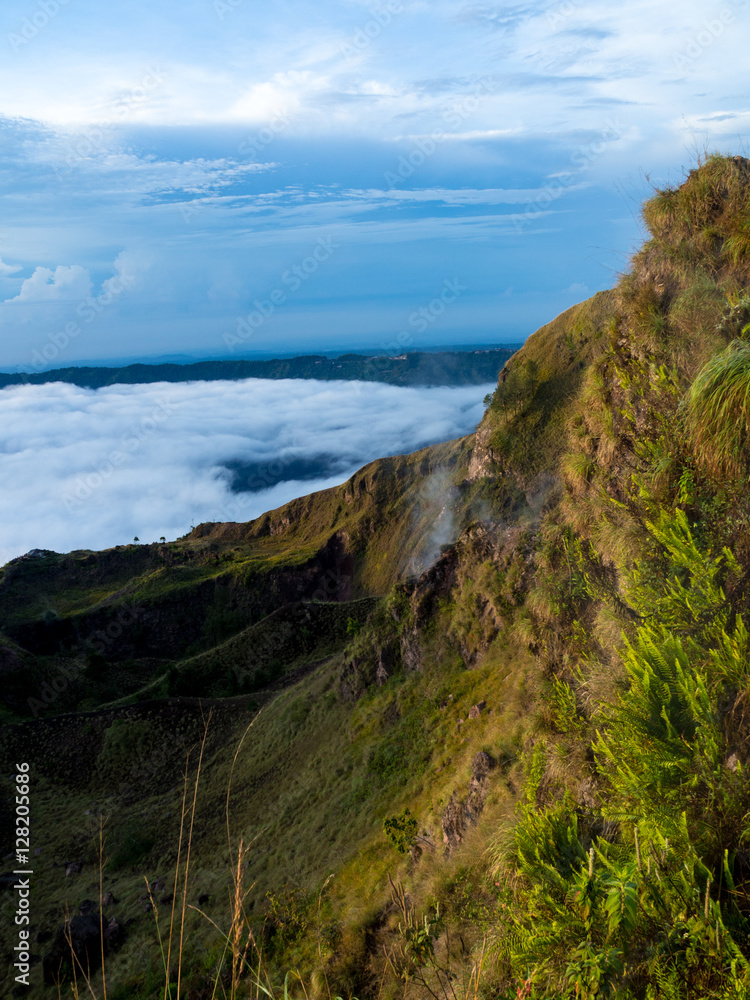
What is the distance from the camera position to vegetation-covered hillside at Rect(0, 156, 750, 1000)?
166 inches

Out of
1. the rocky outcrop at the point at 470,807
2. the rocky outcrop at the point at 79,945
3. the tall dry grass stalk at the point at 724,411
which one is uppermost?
the tall dry grass stalk at the point at 724,411

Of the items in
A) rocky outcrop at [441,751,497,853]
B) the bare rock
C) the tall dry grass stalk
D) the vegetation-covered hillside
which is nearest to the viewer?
the vegetation-covered hillside

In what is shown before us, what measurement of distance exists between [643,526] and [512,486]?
17.7 m

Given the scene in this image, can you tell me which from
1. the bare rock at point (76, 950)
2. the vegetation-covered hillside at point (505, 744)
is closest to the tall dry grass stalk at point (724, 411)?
the vegetation-covered hillside at point (505, 744)

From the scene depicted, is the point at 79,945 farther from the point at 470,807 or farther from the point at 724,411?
the point at 724,411

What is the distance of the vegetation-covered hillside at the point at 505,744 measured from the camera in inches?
166

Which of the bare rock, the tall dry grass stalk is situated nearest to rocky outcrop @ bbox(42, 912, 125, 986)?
the bare rock

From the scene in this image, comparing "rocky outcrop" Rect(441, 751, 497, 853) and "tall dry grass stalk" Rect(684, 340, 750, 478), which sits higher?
"tall dry grass stalk" Rect(684, 340, 750, 478)

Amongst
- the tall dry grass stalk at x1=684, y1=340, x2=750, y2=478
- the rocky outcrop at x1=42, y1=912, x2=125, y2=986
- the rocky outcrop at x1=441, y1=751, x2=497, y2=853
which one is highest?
the tall dry grass stalk at x1=684, y1=340, x2=750, y2=478

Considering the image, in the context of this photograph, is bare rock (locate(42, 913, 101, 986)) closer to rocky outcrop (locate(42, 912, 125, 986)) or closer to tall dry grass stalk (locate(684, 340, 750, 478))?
rocky outcrop (locate(42, 912, 125, 986))

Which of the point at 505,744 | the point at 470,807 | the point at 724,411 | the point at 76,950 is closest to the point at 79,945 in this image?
the point at 76,950

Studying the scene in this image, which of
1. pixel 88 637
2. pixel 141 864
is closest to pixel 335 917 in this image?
pixel 141 864

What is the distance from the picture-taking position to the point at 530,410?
27.7 metres

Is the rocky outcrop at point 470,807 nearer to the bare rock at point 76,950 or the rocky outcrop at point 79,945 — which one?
the rocky outcrop at point 79,945
